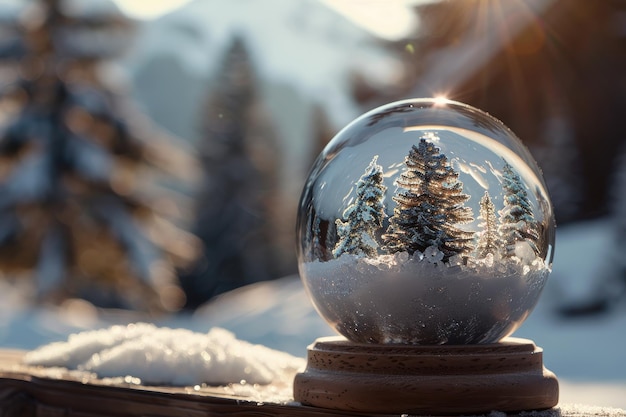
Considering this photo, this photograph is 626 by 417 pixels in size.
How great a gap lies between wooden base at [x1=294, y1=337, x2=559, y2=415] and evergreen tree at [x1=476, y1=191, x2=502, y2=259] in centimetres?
21

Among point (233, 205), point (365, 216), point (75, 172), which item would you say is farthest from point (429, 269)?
point (233, 205)

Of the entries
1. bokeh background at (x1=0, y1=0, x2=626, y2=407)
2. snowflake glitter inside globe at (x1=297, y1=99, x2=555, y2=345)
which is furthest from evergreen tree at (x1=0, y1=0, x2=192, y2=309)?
snowflake glitter inside globe at (x1=297, y1=99, x2=555, y2=345)

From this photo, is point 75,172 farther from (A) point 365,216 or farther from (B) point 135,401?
(A) point 365,216

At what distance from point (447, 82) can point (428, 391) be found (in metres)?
15.5

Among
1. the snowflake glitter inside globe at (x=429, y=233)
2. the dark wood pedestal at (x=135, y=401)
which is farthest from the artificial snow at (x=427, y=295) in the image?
the dark wood pedestal at (x=135, y=401)

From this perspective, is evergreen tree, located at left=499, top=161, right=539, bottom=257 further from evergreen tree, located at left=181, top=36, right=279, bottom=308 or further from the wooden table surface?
evergreen tree, located at left=181, top=36, right=279, bottom=308

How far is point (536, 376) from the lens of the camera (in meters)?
1.92

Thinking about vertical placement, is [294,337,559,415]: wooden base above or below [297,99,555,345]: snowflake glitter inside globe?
below

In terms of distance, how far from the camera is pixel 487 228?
1.89 meters

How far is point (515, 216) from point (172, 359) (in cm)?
108

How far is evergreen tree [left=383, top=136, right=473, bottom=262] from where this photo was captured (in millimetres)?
1872

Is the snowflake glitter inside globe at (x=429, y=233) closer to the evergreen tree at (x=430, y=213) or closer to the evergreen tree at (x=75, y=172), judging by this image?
the evergreen tree at (x=430, y=213)

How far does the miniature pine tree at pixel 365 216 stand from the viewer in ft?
6.24

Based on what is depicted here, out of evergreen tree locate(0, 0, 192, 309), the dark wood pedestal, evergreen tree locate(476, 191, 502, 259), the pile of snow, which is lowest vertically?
the dark wood pedestal
